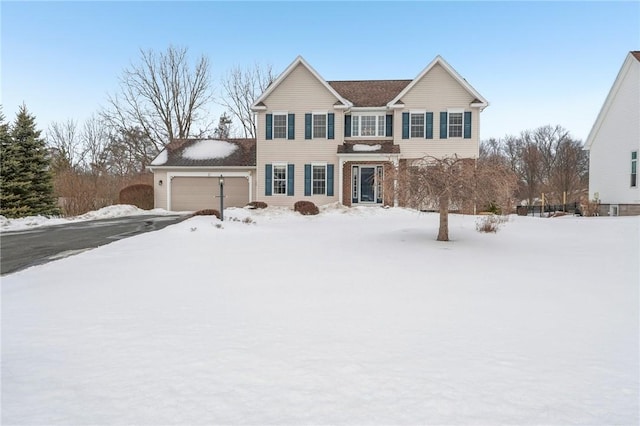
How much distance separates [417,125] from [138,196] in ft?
58.8

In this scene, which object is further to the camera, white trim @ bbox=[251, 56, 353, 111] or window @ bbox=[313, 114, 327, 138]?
window @ bbox=[313, 114, 327, 138]

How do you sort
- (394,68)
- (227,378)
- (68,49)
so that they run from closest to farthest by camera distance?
(227,378)
(68,49)
(394,68)

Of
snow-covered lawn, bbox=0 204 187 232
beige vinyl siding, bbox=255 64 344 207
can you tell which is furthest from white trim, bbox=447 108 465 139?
snow-covered lawn, bbox=0 204 187 232

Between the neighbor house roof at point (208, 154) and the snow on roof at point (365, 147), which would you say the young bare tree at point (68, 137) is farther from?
the snow on roof at point (365, 147)

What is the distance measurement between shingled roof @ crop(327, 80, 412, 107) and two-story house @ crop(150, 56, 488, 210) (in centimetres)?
12

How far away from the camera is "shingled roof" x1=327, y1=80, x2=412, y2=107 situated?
2201cm

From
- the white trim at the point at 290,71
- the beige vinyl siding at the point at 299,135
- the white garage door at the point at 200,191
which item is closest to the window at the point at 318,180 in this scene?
the beige vinyl siding at the point at 299,135

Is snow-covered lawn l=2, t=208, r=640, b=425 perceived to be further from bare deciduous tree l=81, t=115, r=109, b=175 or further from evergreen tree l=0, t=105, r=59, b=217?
bare deciduous tree l=81, t=115, r=109, b=175

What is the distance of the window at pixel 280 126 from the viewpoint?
851 inches

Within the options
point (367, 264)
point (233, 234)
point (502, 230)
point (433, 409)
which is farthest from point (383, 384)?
point (502, 230)

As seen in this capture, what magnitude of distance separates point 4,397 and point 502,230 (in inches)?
512

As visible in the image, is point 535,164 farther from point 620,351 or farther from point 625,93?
point 620,351

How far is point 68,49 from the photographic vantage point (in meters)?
20.8

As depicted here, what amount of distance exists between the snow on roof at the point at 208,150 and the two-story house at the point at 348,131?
11.7 feet
